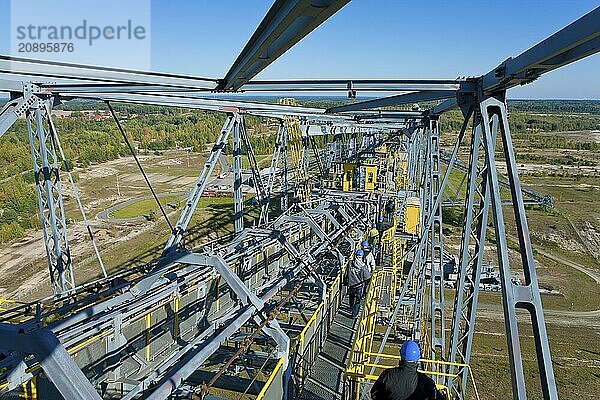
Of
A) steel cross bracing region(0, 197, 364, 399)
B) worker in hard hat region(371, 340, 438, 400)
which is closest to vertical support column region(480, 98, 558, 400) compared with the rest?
worker in hard hat region(371, 340, 438, 400)

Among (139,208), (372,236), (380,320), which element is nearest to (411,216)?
(372,236)

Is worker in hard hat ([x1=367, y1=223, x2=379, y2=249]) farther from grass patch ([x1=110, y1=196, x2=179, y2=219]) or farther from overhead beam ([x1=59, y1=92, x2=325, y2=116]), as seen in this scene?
grass patch ([x1=110, y1=196, x2=179, y2=219])

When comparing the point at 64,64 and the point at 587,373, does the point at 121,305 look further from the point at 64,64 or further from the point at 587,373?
the point at 587,373

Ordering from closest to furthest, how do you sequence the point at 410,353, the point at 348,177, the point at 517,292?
the point at 517,292, the point at 410,353, the point at 348,177

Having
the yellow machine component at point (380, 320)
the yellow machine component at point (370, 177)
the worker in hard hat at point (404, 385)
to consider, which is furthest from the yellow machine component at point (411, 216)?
the worker in hard hat at point (404, 385)

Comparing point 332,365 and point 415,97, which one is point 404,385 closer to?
point 332,365
